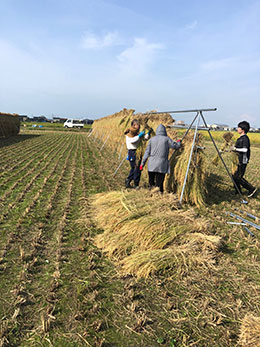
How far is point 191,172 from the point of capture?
5.15 m

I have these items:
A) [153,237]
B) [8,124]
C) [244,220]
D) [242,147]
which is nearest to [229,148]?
[242,147]

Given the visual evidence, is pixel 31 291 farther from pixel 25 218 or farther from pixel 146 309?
pixel 25 218

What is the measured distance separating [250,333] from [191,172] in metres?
3.53

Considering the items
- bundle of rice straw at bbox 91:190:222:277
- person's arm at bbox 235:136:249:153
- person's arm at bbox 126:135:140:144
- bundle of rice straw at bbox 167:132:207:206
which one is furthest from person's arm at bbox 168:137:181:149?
person's arm at bbox 235:136:249:153

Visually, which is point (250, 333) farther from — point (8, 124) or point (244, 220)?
point (8, 124)

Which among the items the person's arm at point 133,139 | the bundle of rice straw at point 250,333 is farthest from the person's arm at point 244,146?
the bundle of rice straw at point 250,333

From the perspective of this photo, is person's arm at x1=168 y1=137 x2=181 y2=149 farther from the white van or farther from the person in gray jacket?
the white van

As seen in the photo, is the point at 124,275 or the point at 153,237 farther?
the point at 153,237

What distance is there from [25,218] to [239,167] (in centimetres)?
499

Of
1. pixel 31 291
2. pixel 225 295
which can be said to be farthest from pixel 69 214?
pixel 225 295

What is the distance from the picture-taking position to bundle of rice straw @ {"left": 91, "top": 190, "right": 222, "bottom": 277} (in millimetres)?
2848

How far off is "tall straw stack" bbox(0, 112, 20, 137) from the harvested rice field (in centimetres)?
1505

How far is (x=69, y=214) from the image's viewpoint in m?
4.28

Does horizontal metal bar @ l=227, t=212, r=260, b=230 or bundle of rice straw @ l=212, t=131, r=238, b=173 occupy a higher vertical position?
bundle of rice straw @ l=212, t=131, r=238, b=173
